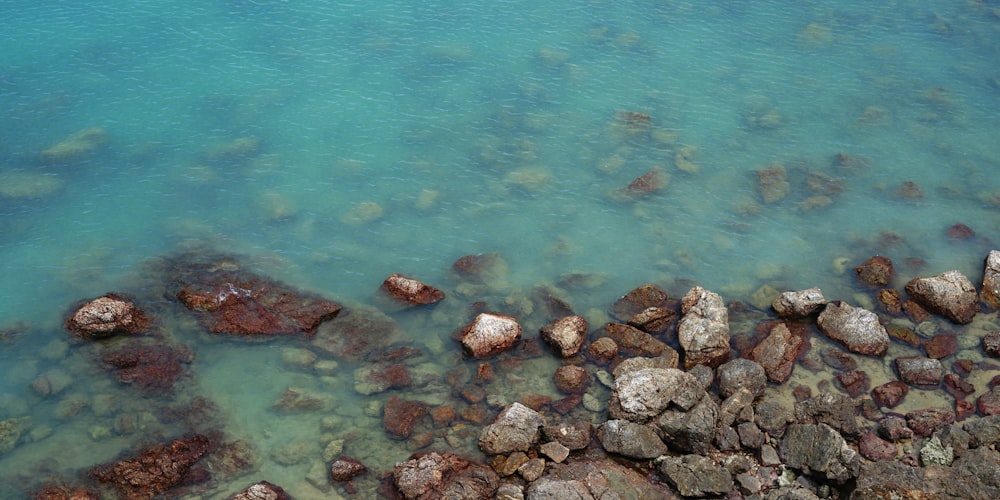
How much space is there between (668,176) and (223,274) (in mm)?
14343

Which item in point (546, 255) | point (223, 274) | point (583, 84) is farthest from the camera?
point (583, 84)

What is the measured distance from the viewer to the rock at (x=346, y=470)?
17000 millimetres

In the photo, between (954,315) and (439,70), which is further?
(439,70)

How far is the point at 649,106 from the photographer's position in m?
29.9

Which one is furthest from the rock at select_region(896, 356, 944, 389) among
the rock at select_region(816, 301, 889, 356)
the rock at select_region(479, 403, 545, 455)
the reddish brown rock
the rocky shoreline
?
the reddish brown rock

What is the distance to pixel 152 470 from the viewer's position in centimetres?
1703

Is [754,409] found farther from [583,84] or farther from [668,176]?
[583,84]

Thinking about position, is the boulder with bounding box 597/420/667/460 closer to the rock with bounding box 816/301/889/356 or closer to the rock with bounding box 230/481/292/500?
the rock with bounding box 816/301/889/356

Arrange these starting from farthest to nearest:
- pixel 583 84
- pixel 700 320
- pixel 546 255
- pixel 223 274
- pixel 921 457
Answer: pixel 583 84 < pixel 546 255 < pixel 223 274 < pixel 700 320 < pixel 921 457

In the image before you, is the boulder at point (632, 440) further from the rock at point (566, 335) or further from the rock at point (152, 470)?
the rock at point (152, 470)

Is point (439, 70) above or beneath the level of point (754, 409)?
above

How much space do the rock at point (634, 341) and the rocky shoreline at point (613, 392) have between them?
0.05m

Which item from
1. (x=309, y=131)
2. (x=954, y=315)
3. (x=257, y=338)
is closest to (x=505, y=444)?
(x=257, y=338)

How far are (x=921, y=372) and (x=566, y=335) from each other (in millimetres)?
8582
